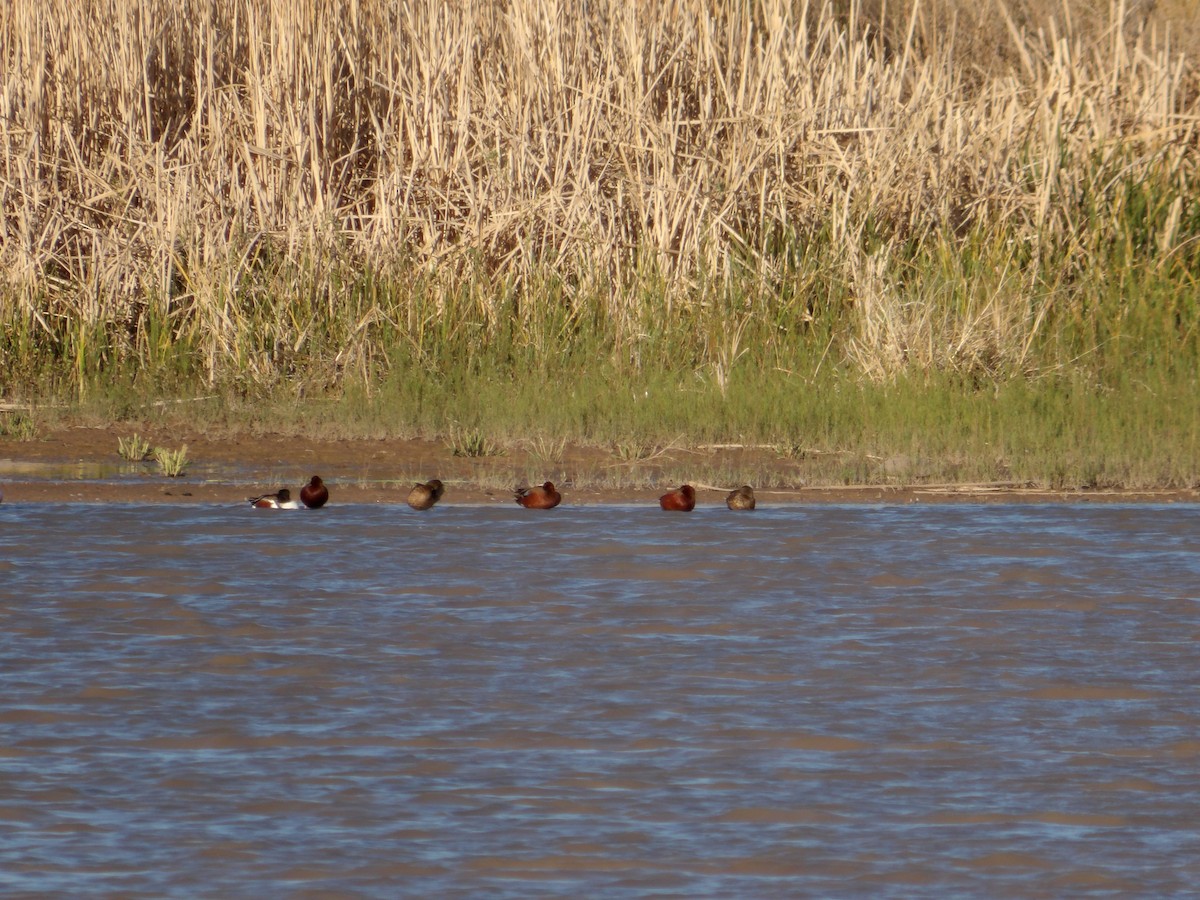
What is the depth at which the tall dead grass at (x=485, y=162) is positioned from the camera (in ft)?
35.5

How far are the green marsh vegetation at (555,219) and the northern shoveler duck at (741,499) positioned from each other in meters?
1.60

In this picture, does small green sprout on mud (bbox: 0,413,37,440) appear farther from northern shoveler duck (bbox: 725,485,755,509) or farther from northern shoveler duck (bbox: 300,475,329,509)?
northern shoveler duck (bbox: 725,485,755,509)

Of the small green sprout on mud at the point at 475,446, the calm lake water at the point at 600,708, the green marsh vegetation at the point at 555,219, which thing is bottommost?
the calm lake water at the point at 600,708

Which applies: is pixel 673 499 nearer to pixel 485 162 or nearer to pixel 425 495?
pixel 425 495

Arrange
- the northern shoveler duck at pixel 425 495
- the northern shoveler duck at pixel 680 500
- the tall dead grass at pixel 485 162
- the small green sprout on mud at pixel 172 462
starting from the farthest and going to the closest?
the tall dead grass at pixel 485 162 → the small green sprout on mud at pixel 172 462 → the northern shoveler duck at pixel 425 495 → the northern shoveler duck at pixel 680 500

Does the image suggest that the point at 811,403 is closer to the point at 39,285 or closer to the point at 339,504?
the point at 339,504

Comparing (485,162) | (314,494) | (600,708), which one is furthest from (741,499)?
(485,162)

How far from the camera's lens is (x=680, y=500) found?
316 inches

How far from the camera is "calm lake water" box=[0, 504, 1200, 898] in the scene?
12.6ft

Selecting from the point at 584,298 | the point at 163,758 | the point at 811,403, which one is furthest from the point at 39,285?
the point at 163,758

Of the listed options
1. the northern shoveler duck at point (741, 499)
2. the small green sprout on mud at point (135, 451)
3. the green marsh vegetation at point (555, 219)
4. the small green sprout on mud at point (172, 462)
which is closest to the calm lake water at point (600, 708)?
the northern shoveler duck at point (741, 499)

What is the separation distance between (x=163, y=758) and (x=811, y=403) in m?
5.65

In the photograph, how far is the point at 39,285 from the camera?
1090 cm

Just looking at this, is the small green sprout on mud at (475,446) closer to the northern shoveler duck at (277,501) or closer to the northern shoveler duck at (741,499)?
the northern shoveler duck at (277,501)
